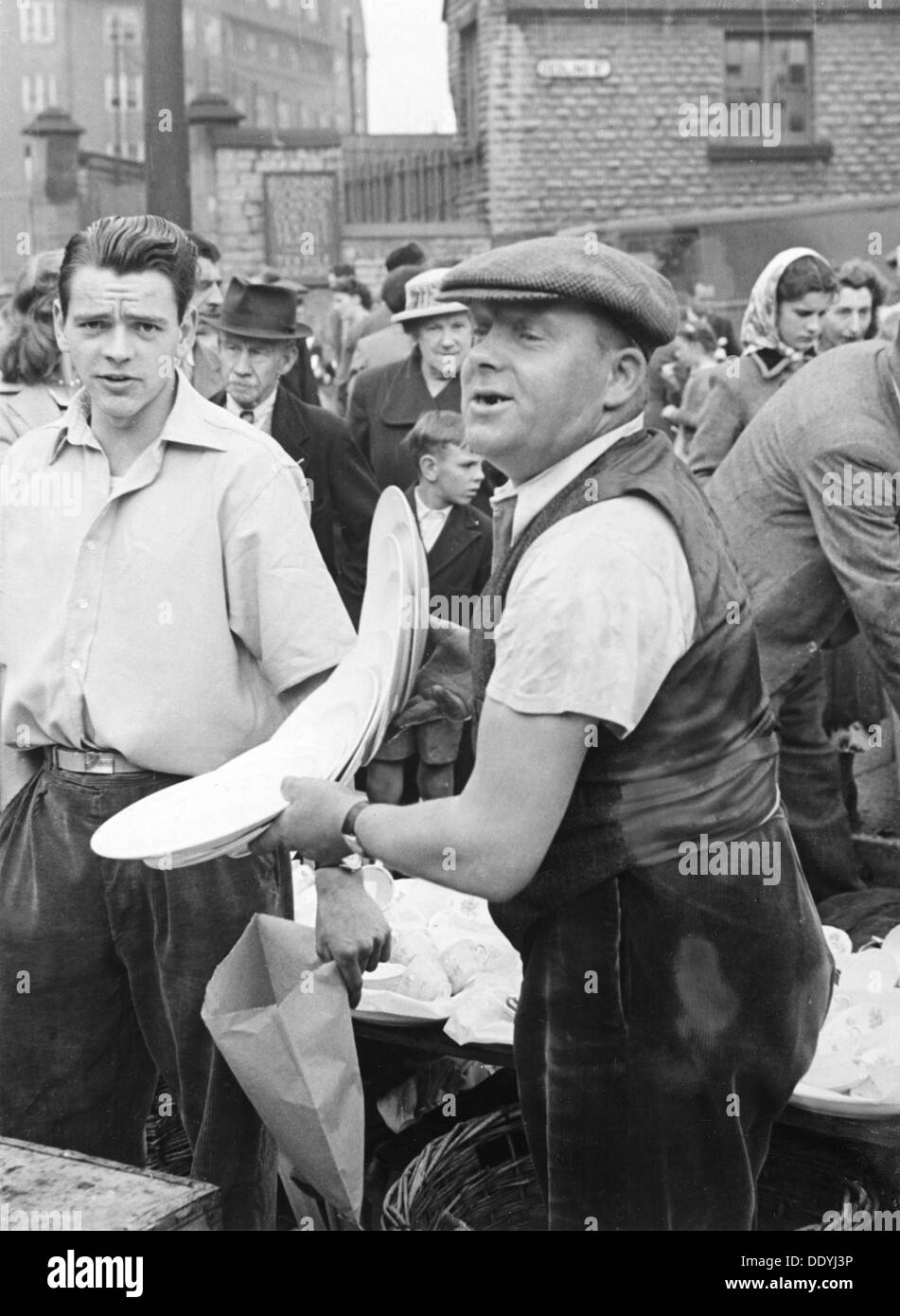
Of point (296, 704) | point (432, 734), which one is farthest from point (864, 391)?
point (432, 734)

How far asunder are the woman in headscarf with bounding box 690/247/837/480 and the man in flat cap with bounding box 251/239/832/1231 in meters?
3.90

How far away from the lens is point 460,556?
19.2 ft

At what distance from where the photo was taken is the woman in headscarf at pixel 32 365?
14.7ft

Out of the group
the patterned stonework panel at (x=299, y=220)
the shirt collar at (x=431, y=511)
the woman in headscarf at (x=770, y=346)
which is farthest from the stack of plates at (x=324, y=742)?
the patterned stonework panel at (x=299, y=220)

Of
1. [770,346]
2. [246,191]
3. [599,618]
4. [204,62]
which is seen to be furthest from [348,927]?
[204,62]

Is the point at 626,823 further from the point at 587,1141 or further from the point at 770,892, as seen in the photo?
the point at 587,1141

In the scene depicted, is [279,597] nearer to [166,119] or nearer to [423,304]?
[423,304]

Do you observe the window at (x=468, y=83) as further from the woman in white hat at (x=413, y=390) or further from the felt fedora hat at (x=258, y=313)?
the felt fedora hat at (x=258, y=313)

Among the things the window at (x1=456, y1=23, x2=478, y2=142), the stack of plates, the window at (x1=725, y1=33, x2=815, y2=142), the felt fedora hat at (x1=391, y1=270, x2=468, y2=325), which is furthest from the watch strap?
the window at (x1=725, y1=33, x2=815, y2=142)

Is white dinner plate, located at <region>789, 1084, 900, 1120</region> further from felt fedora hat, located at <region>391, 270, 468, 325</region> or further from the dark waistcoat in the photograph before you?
felt fedora hat, located at <region>391, 270, 468, 325</region>

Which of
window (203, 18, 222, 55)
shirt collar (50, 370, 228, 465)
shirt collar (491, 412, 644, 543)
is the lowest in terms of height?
shirt collar (491, 412, 644, 543)

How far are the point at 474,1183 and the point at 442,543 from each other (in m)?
2.90

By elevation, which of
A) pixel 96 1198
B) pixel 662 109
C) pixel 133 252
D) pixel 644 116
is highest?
pixel 662 109

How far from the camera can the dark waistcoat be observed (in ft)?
7.04
